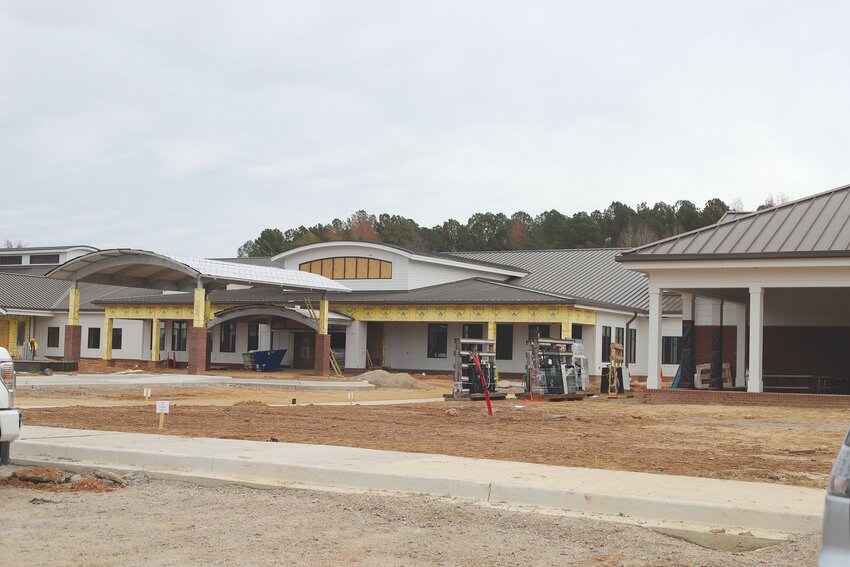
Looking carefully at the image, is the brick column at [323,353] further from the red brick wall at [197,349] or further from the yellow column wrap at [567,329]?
the yellow column wrap at [567,329]

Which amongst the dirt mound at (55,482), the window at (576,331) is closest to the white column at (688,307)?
the window at (576,331)

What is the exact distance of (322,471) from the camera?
11070mm

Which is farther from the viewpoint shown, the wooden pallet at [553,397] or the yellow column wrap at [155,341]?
the yellow column wrap at [155,341]

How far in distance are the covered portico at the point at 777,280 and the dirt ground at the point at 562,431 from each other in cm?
384

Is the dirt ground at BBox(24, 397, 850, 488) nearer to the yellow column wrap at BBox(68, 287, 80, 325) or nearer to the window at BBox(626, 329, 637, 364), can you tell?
the window at BBox(626, 329, 637, 364)

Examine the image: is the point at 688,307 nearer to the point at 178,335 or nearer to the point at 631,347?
the point at 631,347

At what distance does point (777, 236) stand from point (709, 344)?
8.36 metres

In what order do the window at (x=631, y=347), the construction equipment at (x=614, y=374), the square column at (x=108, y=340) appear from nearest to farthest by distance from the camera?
the construction equipment at (x=614, y=374) < the window at (x=631, y=347) < the square column at (x=108, y=340)

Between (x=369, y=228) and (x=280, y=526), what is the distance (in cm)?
10241

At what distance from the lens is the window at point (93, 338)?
60.1m

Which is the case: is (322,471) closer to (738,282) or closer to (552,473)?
(552,473)

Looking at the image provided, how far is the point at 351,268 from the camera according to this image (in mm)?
50906

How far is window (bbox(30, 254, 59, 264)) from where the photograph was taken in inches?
2886

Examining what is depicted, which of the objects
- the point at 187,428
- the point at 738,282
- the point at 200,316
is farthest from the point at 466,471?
the point at 200,316
